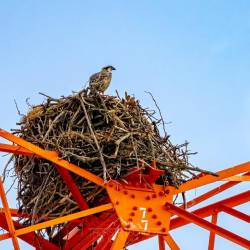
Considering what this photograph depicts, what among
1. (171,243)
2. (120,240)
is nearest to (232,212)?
(171,243)

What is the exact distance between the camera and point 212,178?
7879 mm

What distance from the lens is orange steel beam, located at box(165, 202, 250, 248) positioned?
23.5ft

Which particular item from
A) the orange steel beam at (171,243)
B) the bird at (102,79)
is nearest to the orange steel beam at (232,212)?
the orange steel beam at (171,243)

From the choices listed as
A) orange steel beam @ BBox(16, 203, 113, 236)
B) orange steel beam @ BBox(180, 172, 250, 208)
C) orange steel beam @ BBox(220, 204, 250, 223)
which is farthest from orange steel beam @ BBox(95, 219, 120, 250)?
orange steel beam @ BBox(220, 204, 250, 223)

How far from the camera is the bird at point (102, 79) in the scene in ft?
31.5

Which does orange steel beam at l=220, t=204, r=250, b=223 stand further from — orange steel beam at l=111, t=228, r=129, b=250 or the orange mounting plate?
orange steel beam at l=111, t=228, r=129, b=250

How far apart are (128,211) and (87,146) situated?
0.88 m

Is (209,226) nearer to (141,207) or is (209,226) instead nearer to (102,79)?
(141,207)

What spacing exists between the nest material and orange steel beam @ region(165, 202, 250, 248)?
450 millimetres

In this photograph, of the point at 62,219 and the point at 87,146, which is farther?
the point at 87,146

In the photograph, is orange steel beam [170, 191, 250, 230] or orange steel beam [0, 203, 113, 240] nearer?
orange steel beam [0, 203, 113, 240]

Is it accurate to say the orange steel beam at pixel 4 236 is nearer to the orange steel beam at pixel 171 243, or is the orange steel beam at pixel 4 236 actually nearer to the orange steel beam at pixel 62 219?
the orange steel beam at pixel 62 219

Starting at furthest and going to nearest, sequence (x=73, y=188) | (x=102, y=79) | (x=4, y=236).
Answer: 1. (x=102, y=79)
2. (x=73, y=188)
3. (x=4, y=236)

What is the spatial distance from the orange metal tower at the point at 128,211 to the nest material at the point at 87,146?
0.16 metres
